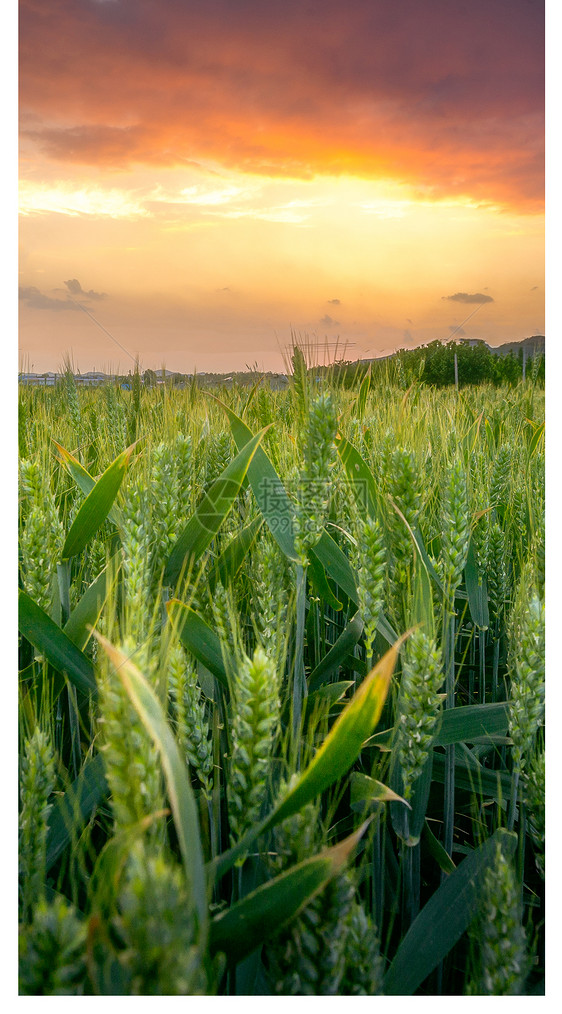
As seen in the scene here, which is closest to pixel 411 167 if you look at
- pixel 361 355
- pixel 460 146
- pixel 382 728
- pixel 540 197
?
pixel 460 146

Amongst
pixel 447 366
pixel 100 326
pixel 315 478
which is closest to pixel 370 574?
pixel 315 478

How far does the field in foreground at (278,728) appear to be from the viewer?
0.48 m

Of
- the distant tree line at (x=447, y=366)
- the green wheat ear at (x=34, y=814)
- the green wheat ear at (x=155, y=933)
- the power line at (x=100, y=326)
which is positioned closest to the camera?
the green wheat ear at (x=155, y=933)

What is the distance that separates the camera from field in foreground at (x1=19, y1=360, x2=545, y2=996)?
1.56ft

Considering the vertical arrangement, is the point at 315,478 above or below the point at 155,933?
above

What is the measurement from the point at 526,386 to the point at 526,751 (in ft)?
4.40

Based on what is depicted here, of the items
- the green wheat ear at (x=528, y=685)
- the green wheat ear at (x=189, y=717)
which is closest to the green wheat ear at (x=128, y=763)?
the green wheat ear at (x=189, y=717)

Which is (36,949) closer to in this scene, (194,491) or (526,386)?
(194,491)

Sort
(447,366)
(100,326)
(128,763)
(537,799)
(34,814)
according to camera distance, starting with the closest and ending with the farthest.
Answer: (128,763) < (34,814) < (537,799) < (100,326) < (447,366)

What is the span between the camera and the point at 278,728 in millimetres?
661

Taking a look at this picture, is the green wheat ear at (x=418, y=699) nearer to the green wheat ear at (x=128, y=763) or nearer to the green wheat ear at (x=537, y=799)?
the green wheat ear at (x=537, y=799)

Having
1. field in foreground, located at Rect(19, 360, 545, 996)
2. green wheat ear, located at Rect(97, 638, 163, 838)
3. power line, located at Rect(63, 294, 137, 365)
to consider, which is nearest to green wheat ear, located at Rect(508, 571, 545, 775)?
field in foreground, located at Rect(19, 360, 545, 996)

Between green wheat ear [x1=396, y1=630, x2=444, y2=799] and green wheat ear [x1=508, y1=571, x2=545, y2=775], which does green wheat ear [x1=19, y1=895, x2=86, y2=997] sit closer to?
green wheat ear [x1=396, y1=630, x2=444, y2=799]

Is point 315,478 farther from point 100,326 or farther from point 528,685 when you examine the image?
point 100,326
